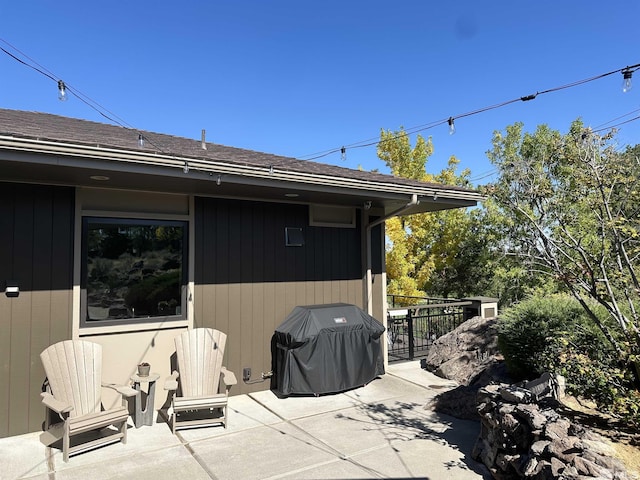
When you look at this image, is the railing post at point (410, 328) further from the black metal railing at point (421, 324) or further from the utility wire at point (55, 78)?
the utility wire at point (55, 78)

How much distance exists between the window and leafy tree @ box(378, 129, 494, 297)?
8127 mm

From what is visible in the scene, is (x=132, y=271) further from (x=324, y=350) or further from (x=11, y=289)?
(x=324, y=350)

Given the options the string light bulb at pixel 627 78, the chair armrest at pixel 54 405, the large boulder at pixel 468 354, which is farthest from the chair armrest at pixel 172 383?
the string light bulb at pixel 627 78

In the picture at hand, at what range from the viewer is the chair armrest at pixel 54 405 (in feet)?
9.91

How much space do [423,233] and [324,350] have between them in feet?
27.9

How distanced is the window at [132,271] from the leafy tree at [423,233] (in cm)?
813

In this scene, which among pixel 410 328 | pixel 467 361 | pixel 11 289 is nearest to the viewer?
pixel 11 289

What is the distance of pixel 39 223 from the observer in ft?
12.3

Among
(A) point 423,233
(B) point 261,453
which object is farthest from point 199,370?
(A) point 423,233

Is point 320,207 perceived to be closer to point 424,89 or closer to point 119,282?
point 119,282

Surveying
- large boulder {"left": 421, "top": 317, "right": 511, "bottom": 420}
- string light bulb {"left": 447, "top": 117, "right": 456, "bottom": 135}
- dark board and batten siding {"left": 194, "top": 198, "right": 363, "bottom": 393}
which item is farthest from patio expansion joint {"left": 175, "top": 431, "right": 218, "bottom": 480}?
string light bulb {"left": 447, "top": 117, "right": 456, "bottom": 135}

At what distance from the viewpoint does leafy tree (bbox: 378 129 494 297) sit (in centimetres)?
1174

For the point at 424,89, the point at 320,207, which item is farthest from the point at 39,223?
the point at 424,89

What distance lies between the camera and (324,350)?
4.61 metres
